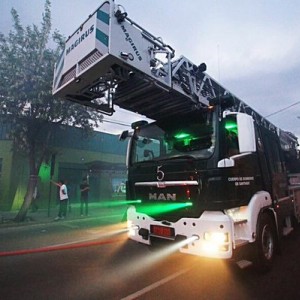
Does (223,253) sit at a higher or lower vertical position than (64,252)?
higher

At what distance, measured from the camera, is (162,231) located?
4305mm

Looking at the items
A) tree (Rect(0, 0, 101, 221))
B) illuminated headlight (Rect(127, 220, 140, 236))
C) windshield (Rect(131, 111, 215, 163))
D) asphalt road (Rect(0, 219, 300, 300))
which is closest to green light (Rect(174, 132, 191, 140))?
windshield (Rect(131, 111, 215, 163))

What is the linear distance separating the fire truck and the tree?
627cm

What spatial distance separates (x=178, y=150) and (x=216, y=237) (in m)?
1.53

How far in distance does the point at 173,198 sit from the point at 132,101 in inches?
87.0

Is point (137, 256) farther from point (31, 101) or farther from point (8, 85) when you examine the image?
point (8, 85)

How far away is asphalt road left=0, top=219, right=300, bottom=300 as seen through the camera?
11.7ft

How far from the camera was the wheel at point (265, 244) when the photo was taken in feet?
13.6

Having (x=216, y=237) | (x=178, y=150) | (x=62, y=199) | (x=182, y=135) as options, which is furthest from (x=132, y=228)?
(x=62, y=199)

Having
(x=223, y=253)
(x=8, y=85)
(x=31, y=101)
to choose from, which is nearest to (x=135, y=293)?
(x=223, y=253)

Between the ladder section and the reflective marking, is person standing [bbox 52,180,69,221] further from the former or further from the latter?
the reflective marking

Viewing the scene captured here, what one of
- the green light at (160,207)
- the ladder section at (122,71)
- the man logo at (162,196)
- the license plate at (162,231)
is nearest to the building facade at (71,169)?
the ladder section at (122,71)

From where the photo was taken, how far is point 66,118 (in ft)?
39.8

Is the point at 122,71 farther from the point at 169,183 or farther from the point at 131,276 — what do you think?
the point at 131,276
